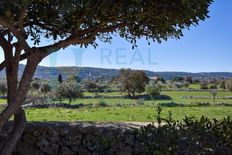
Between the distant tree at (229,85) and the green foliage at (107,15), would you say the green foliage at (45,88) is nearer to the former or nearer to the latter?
the distant tree at (229,85)

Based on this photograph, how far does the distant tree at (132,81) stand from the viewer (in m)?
80.3

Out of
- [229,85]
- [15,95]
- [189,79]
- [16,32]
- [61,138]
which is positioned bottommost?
[229,85]

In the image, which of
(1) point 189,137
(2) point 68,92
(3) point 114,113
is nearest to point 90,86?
(2) point 68,92

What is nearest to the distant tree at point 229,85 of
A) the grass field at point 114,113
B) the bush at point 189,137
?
the grass field at point 114,113

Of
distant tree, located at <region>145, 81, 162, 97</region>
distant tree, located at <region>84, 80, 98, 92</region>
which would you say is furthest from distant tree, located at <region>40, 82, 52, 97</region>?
distant tree, located at <region>145, 81, 162, 97</region>

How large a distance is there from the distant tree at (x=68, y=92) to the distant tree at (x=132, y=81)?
16.3 metres

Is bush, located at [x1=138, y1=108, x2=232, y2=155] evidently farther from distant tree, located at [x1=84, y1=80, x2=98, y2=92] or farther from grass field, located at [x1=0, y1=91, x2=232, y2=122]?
distant tree, located at [x1=84, y1=80, x2=98, y2=92]

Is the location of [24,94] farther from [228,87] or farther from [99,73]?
[228,87]

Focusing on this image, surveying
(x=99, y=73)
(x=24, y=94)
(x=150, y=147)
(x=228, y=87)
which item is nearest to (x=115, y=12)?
(x=24, y=94)

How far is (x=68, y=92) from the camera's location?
63250 mm

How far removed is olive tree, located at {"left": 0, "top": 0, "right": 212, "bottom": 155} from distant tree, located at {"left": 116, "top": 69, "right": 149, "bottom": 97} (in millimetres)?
70066

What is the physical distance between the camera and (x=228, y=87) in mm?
97750

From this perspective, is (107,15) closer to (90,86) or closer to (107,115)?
(107,115)

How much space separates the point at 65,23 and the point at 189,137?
4.96 meters
